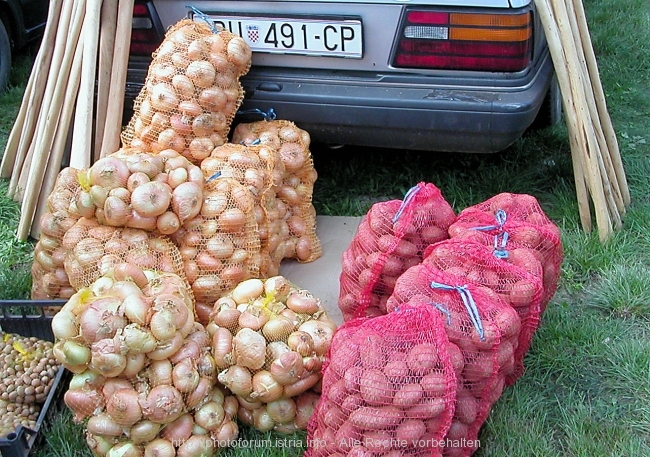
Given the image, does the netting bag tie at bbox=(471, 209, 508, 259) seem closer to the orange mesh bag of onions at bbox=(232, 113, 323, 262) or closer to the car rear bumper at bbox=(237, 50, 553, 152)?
the car rear bumper at bbox=(237, 50, 553, 152)

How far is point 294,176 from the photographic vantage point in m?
3.79

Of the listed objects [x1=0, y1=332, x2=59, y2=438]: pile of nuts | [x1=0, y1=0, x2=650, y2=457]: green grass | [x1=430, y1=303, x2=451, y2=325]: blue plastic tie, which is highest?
[x1=430, y1=303, x2=451, y2=325]: blue plastic tie

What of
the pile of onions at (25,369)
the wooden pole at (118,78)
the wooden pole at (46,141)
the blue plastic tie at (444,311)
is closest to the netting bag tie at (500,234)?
the blue plastic tie at (444,311)

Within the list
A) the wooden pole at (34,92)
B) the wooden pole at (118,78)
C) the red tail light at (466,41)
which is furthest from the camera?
the wooden pole at (34,92)

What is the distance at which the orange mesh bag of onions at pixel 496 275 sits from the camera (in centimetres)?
259

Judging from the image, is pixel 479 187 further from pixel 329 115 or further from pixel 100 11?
pixel 100 11

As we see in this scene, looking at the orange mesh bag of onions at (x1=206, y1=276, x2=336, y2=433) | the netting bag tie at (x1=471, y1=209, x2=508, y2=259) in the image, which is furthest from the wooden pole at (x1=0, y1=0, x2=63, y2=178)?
the netting bag tie at (x1=471, y1=209, x2=508, y2=259)

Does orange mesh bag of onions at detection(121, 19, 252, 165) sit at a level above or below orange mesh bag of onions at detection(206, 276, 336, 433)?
above

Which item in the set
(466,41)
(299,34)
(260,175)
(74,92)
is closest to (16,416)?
(260,175)

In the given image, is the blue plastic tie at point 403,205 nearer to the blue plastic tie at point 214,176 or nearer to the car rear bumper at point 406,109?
the car rear bumper at point 406,109

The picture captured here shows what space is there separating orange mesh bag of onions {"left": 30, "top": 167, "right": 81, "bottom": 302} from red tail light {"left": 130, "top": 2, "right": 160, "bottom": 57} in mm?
944

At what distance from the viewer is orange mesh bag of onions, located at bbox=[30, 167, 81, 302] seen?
321cm

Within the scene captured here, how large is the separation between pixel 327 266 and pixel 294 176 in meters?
0.52

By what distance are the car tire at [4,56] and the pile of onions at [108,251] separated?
11.3 ft
